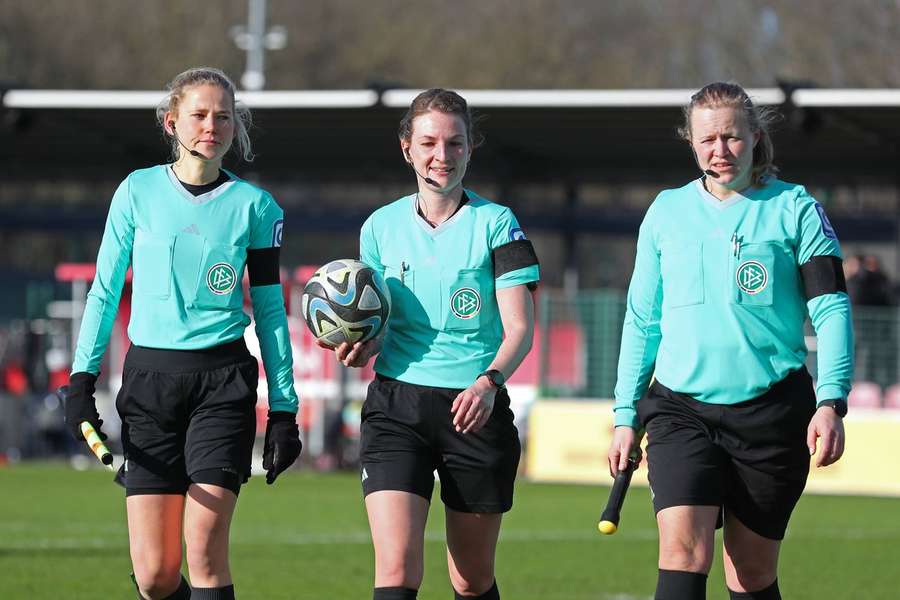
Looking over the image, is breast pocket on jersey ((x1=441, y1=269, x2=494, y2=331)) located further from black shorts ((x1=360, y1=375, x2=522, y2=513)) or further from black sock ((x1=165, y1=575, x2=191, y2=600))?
black sock ((x1=165, y1=575, x2=191, y2=600))

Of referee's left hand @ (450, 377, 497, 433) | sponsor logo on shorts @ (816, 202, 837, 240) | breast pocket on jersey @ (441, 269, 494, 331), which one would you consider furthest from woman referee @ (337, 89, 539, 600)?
sponsor logo on shorts @ (816, 202, 837, 240)

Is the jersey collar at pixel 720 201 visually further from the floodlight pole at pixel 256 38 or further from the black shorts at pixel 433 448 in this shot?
the floodlight pole at pixel 256 38

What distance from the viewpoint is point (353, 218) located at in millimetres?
31188

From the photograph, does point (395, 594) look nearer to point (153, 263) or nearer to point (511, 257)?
point (511, 257)

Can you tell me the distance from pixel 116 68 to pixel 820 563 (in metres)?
37.1

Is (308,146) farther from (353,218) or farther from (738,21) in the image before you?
(738,21)

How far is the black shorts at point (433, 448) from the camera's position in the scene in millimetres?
6223

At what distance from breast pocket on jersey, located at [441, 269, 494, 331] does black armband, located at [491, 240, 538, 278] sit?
0.21 feet

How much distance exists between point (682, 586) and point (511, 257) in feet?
4.39

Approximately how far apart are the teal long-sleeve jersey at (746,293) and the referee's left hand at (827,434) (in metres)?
0.16

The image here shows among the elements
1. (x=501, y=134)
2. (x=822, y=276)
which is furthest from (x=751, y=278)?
(x=501, y=134)

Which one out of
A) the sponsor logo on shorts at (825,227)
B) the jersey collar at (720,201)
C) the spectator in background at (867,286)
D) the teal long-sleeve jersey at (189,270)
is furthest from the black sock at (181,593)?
the spectator in background at (867,286)

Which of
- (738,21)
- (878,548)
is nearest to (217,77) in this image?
(878,548)

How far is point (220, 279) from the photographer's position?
6.28 metres
